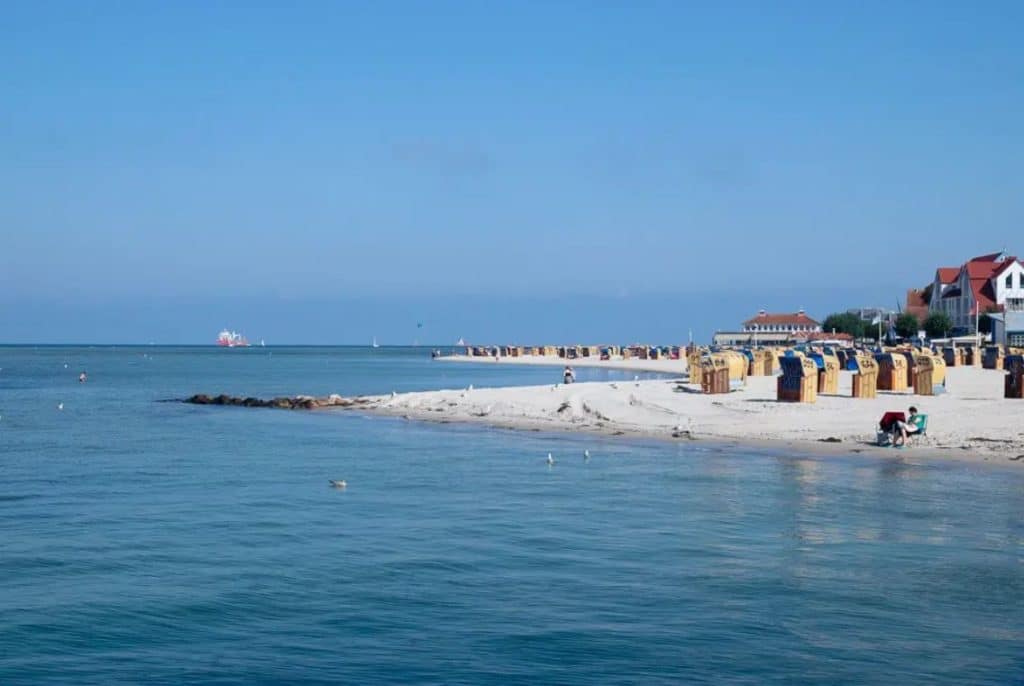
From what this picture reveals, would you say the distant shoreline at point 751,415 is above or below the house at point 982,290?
below

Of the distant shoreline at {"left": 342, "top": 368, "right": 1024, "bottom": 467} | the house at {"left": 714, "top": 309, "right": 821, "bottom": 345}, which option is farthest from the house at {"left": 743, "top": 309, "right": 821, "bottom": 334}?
the distant shoreline at {"left": 342, "top": 368, "right": 1024, "bottom": 467}

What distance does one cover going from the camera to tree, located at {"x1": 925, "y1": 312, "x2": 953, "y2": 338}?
355 feet

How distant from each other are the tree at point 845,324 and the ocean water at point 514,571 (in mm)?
111819

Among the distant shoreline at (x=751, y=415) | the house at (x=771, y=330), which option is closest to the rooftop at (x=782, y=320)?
the house at (x=771, y=330)

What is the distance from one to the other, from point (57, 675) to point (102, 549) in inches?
247

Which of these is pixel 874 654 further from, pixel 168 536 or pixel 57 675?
pixel 168 536

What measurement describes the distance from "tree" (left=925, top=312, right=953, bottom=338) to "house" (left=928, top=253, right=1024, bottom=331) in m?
1.30

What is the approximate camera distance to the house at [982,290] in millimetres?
103875

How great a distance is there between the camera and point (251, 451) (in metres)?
32.2

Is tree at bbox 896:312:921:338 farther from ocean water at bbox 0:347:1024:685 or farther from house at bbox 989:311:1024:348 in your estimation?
ocean water at bbox 0:347:1024:685

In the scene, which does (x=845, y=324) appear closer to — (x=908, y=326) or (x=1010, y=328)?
(x=908, y=326)

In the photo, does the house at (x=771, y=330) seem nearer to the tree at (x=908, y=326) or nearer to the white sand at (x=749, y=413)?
the tree at (x=908, y=326)

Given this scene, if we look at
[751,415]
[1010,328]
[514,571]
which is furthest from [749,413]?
[1010,328]

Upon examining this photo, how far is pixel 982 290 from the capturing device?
10700 cm
